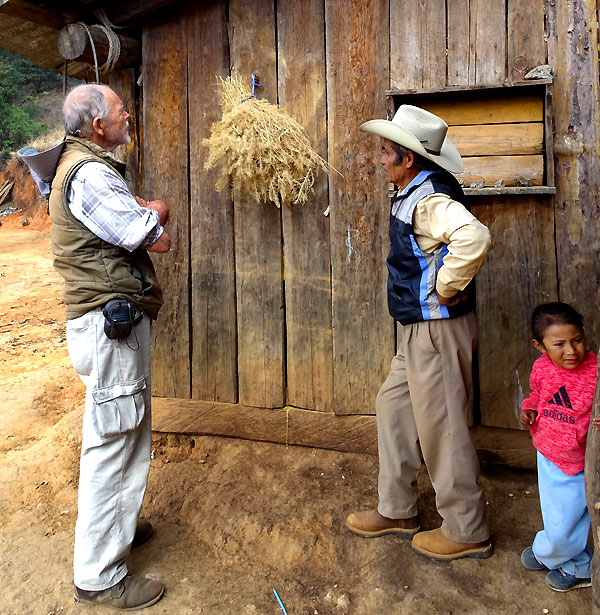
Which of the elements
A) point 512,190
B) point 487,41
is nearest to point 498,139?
point 512,190

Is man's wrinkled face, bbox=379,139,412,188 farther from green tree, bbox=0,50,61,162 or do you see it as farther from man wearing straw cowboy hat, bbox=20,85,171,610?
green tree, bbox=0,50,61,162

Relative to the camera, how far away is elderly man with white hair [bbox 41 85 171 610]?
238cm

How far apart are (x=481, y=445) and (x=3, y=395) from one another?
441 cm

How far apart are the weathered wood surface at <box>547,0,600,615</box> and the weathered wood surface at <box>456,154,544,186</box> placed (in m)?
0.10

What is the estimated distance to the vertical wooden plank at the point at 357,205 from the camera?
126 inches

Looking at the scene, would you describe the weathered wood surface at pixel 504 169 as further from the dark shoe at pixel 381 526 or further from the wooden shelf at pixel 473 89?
the dark shoe at pixel 381 526

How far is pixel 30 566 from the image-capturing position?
2859mm

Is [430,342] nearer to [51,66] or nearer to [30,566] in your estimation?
[30,566]

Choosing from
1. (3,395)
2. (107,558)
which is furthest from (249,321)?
(3,395)

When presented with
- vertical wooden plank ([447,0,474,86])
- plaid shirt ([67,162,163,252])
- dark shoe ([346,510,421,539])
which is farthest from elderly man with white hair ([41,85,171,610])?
vertical wooden plank ([447,0,474,86])

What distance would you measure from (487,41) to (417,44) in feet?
1.21

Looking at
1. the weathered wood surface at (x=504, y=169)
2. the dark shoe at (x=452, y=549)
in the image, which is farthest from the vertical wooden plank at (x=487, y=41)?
the dark shoe at (x=452, y=549)

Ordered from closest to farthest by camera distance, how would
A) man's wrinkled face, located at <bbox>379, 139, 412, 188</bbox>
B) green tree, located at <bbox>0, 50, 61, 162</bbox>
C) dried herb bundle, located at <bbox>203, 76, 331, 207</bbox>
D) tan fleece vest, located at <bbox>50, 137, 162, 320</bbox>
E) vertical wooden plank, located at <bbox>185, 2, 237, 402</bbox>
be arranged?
tan fleece vest, located at <bbox>50, 137, 162, 320</bbox> < man's wrinkled face, located at <bbox>379, 139, 412, 188</bbox> < dried herb bundle, located at <bbox>203, 76, 331, 207</bbox> < vertical wooden plank, located at <bbox>185, 2, 237, 402</bbox> < green tree, located at <bbox>0, 50, 61, 162</bbox>

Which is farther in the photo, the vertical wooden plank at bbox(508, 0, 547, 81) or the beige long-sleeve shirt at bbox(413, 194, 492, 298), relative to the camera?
the vertical wooden plank at bbox(508, 0, 547, 81)
